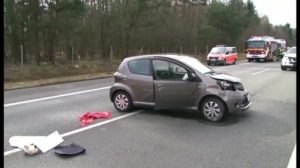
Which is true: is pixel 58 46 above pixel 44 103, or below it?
above

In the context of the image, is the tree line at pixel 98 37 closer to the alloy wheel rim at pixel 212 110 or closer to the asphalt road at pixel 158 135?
the asphalt road at pixel 158 135

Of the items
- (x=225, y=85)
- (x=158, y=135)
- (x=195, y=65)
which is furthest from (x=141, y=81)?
(x=158, y=135)

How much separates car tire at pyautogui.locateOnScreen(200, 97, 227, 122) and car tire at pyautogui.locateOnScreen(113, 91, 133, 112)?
189 centimetres

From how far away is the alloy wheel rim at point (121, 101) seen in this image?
10.1 metres

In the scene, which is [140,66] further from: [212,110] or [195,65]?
[212,110]

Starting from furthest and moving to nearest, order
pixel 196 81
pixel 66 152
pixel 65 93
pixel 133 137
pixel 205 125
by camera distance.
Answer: pixel 65 93 < pixel 196 81 < pixel 205 125 < pixel 133 137 < pixel 66 152

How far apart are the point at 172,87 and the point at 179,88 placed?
0.16 m

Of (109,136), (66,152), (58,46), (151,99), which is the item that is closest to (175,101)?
(151,99)

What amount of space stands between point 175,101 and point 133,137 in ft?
7.68

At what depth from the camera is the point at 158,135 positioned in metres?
7.40

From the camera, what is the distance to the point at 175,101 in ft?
30.6

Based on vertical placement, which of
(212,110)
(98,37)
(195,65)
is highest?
(98,37)

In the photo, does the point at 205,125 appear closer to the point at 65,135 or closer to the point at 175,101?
the point at 175,101

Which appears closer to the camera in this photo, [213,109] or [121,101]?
[213,109]
